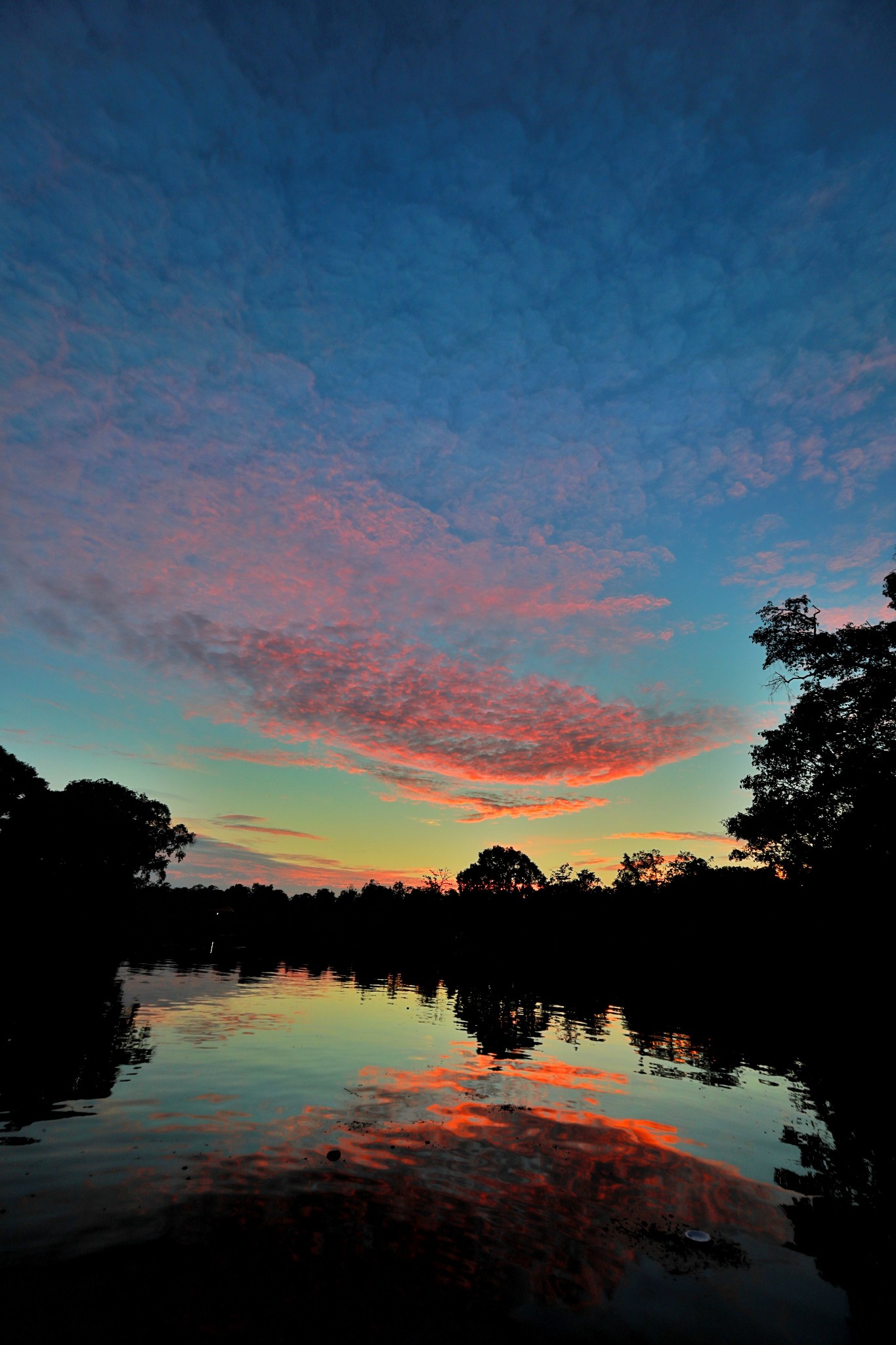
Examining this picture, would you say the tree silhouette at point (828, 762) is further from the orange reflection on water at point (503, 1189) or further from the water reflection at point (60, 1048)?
the water reflection at point (60, 1048)

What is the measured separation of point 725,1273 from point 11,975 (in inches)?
1772

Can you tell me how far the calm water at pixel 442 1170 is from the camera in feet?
27.9

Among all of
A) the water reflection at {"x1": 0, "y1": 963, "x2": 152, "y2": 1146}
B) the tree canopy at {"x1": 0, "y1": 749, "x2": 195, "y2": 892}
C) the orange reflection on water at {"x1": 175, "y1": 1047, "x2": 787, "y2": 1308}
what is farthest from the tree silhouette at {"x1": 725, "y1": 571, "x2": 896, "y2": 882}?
the tree canopy at {"x1": 0, "y1": 749, "x2": 195, "y2": 892}

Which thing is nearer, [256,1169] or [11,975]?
[256,1169]

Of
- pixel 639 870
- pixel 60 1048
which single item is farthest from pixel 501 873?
pixel 60 1048

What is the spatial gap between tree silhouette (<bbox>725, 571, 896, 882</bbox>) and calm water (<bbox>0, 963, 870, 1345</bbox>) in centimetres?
1664

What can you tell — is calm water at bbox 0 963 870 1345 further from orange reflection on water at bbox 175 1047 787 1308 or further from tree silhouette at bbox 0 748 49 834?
tree silhouette at bbox 0 748 49 834

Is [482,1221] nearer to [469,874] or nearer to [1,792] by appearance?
[1,792]

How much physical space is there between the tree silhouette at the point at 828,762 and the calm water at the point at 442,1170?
16642 mm

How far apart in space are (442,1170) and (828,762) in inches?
1462

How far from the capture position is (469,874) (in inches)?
6841

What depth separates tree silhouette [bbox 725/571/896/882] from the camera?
35781 mm

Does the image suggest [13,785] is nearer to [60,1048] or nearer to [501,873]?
[60,1048]

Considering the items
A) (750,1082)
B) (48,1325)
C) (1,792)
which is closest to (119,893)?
(1,792)
